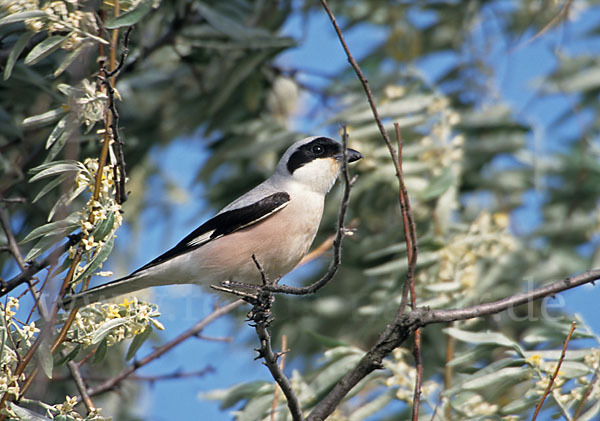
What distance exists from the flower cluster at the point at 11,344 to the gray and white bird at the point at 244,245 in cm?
81

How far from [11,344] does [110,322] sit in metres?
0.32

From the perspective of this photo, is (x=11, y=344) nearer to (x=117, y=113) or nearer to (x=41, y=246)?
(x=41, y=246)

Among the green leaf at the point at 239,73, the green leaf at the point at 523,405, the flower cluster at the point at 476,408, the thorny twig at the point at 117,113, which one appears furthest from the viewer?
the green leaf at the point at 239,73

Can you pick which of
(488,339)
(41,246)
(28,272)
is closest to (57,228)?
(41,246)

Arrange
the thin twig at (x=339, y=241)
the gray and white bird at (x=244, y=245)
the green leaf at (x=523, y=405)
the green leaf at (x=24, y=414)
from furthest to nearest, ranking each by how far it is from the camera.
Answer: the gray and white bird at (x=244, y=245), the green leaf at (x=523, y=405), the green leaf at (x=24, y=414), the thin twig at (x=339, y=241)

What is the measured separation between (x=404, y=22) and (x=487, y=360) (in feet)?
7.21

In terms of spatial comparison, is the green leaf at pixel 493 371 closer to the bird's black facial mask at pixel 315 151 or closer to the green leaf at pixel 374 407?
the green leaf at pixel 374 407

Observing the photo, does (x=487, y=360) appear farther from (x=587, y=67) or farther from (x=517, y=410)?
(x=587, y=67)

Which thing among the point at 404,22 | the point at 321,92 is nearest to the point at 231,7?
the point at 321,92

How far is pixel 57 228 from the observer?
7.79ft

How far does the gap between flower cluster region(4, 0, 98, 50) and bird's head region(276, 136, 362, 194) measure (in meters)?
1.47

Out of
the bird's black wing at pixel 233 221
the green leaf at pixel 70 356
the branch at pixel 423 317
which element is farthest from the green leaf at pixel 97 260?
the bird's black wing at pixel 233 221

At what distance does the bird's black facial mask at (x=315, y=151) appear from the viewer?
3762 millimetres

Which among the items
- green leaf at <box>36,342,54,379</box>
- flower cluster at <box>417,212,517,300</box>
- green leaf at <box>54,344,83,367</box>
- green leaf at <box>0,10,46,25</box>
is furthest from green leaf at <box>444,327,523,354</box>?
green leaf at <box>0,10,46,25</box>
